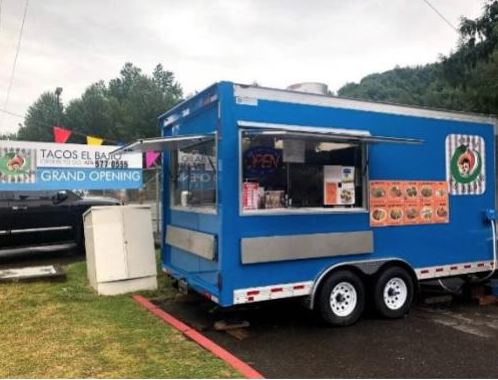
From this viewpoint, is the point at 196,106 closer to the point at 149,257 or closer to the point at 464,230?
the point at 149,257

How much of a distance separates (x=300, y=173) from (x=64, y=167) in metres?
7.42

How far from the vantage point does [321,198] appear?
5754 millimetres

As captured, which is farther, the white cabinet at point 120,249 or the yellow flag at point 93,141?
the yellow flag at point 93,141

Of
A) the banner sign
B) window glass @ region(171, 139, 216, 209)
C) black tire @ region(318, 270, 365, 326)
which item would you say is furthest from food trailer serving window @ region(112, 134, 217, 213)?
the banner sign

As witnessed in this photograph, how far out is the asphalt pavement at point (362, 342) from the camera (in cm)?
441

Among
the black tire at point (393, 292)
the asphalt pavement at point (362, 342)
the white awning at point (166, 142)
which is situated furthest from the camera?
the black tire at point (393, 292)

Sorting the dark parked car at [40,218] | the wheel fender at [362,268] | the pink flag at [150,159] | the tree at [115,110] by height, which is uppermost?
the tree at [115,110]

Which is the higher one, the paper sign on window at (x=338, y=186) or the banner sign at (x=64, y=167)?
the banner sign at (x=64, y=167)

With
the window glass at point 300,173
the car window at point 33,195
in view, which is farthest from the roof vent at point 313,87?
the car window at point 33,195

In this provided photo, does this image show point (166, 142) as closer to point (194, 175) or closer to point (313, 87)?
point (194, 175)

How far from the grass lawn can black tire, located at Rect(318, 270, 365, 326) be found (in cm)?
162

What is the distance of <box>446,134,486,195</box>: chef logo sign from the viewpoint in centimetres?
668

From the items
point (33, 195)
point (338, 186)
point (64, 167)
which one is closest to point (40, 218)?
point (33, 195)

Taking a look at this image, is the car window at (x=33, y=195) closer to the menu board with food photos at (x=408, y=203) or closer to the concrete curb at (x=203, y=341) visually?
the concrete curb at (x=203, y=341)
